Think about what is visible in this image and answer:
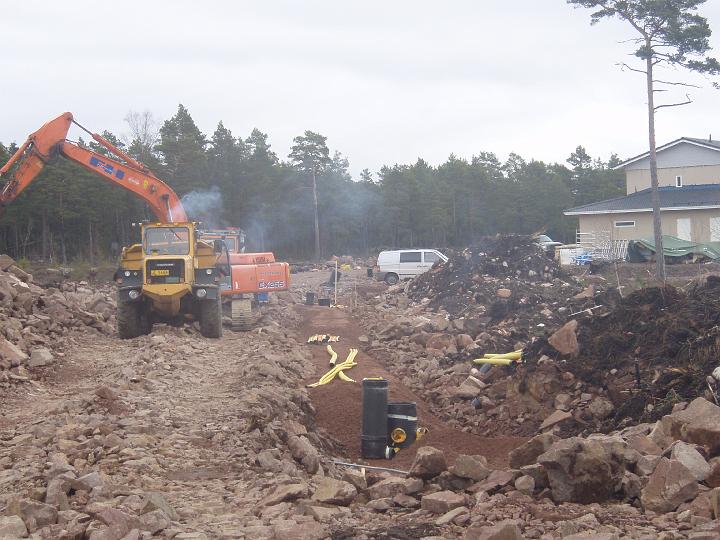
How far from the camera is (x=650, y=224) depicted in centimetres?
3681

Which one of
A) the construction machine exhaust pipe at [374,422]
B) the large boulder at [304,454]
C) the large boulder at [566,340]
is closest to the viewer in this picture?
the large boulder at [304,454]

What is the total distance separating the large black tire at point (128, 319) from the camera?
16359 mm

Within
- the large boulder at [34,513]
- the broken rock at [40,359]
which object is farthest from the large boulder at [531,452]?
the broken rock at [40,359]

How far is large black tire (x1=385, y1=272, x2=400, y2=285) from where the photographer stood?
35000 mm

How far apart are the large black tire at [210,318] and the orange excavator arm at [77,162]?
3.37m

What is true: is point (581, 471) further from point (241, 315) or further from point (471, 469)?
point (241, 315)

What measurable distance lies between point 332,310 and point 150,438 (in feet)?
55.1

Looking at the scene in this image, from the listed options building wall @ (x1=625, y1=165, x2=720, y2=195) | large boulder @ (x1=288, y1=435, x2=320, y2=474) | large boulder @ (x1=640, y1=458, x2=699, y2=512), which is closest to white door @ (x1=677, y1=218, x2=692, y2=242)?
building wall @ (x1=625, y1=165, x2=720, y2=195)

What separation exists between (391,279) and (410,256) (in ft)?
4.44

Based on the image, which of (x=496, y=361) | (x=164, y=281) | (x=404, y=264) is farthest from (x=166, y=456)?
(x=404, y=264)

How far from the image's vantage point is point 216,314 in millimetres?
16688

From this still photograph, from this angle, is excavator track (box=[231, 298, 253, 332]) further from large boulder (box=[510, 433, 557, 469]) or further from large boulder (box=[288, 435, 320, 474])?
large boulder (box=[510, 433, 557, 469])

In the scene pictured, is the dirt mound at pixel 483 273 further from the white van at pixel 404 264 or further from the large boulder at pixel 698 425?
the large boulder at pixel 698 425

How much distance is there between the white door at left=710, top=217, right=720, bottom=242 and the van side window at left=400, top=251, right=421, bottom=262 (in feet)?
43.8
